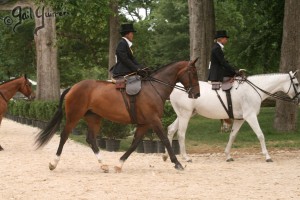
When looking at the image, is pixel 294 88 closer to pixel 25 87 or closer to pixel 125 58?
pixel 125 58

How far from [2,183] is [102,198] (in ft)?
8.00

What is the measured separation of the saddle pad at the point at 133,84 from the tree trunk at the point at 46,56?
16631mm

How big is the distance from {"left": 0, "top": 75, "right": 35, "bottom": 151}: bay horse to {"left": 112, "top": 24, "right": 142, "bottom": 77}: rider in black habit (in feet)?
20.1

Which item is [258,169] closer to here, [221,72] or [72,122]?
[221,72]

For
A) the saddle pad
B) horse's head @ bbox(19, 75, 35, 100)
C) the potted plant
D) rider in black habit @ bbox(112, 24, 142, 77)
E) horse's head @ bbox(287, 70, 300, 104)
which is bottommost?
the potted plant

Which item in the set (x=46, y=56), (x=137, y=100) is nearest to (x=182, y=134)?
(x=137, y=100)

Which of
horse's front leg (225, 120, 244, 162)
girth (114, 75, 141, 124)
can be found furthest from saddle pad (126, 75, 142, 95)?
horse's front leg (225, 120, 244, 162)

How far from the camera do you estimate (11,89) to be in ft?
56.3

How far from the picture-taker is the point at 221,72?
12875 mm

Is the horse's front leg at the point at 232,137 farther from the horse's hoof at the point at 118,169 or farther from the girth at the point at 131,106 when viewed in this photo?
the horse's hoof at the point at 118,169

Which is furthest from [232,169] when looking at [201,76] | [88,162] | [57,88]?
[57,88]

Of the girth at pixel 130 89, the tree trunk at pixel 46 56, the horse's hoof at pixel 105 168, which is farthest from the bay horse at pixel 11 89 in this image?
the tree trunk at pixel 46 56

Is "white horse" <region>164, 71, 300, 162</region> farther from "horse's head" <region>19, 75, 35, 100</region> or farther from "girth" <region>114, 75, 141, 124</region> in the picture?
"horse's head" <region>19, 75, 35, 100</region>

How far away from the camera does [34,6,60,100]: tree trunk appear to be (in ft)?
88.8
